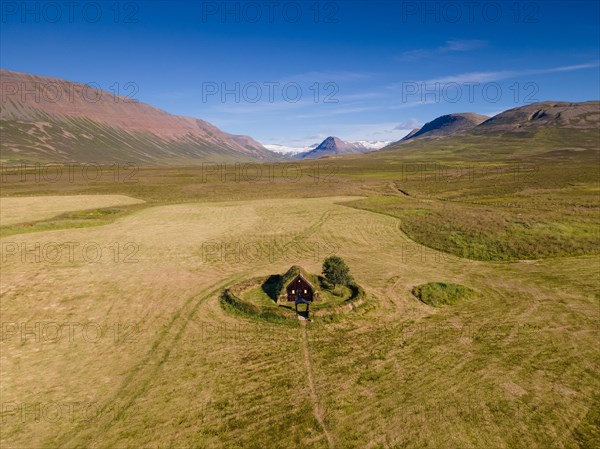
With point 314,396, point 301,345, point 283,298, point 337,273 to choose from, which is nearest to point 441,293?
point 337,273

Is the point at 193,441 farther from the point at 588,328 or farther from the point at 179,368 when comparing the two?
the point at 588,328

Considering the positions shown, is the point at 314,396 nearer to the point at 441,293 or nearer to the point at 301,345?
the point at 301,345

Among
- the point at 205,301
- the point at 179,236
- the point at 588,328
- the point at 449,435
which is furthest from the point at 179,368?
the point at 179,236

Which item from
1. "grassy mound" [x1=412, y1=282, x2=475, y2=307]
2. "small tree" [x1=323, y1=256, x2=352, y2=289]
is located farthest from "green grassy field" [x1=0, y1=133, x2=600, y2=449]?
"small tree" [x1=323, y1=256, x2=352, y2=289]

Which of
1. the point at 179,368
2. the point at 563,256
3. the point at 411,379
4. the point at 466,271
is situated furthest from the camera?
the point at 563,256

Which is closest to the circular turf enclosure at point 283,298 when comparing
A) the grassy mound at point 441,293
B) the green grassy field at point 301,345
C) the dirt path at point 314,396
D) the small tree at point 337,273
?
the small tree at point 337,273

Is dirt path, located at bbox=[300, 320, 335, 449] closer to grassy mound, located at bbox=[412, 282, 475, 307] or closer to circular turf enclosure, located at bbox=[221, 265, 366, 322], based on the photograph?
circular turf enclosure, located at bbox=[221, 265, 366, 322]
